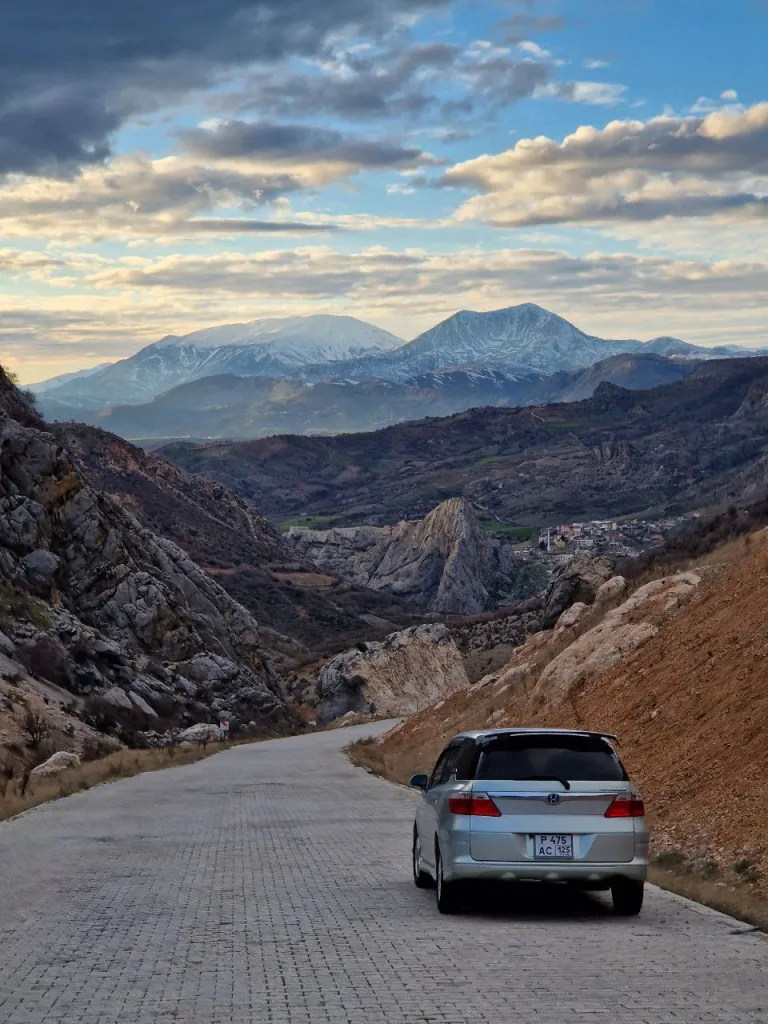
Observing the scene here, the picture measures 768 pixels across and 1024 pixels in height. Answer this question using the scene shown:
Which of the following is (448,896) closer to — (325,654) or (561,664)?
(561,664)

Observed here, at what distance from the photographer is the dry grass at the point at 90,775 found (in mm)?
23422

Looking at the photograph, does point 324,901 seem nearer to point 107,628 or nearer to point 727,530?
point 727,530

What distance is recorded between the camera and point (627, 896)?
1128cm

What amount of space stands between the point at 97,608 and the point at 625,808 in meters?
46.6

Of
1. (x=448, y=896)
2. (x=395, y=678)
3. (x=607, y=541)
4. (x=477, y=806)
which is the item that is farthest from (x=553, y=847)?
(x=607, y=541)

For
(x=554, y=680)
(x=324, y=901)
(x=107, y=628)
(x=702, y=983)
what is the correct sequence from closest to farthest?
(x=702, y=983) < (x=324, y=901) < (x=554, y=680) < (x=107, y=628)

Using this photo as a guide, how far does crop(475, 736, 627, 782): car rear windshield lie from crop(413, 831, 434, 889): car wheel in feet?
5.57

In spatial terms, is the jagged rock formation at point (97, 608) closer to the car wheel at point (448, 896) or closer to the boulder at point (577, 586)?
the boulder at point (577, 586)

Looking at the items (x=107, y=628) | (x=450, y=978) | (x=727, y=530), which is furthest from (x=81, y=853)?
(x=107, y=628)

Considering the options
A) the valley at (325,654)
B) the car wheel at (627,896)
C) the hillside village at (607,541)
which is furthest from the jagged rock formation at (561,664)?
the hillside village at (607,541)

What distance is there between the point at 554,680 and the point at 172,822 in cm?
1096

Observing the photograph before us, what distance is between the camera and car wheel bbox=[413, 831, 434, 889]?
12.9m

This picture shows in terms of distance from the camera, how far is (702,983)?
8477 mm

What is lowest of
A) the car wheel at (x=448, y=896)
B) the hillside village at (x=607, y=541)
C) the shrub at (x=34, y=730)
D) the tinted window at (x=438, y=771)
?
the shrub at (x=34, y=730)
